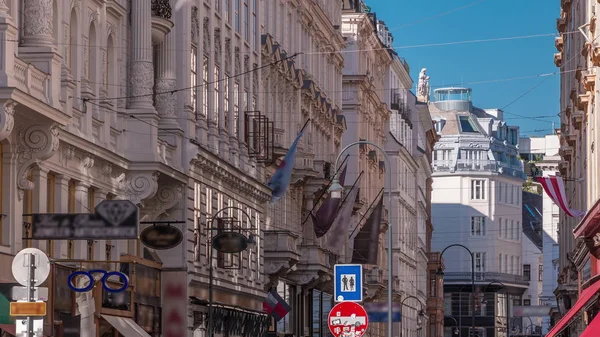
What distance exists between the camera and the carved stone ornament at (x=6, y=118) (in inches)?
1144

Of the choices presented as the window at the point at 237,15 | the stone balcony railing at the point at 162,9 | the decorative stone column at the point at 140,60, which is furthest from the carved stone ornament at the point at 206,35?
the decorative stone column at the point at 140,60

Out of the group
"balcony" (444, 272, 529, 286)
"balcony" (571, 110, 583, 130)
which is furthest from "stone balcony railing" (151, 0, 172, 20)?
"balcony" (444, 272, 529, 286)

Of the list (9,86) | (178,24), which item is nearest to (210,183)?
(178,24)

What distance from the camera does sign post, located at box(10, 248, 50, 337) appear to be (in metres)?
21.0

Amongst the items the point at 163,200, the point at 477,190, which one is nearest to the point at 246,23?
the point at 163,200

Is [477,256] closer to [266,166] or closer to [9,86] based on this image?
[266,166]

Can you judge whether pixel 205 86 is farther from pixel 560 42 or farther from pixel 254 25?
pixel 560 42

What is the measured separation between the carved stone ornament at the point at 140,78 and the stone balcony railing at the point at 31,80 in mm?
9394

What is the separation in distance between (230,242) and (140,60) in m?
6.57

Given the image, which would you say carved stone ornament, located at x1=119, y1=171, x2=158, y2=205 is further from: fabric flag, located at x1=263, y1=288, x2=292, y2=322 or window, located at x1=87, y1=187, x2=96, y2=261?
fabric flag, located at x1=263, y1=288, x2=292, y2=322

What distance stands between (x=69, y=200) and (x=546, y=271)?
124 m

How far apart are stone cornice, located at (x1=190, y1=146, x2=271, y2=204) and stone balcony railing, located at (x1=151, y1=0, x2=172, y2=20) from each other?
13.9ft

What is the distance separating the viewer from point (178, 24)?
45000 mm

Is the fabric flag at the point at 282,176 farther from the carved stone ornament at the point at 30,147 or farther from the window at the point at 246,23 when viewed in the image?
the carved stone ornament at the point at 30,147
